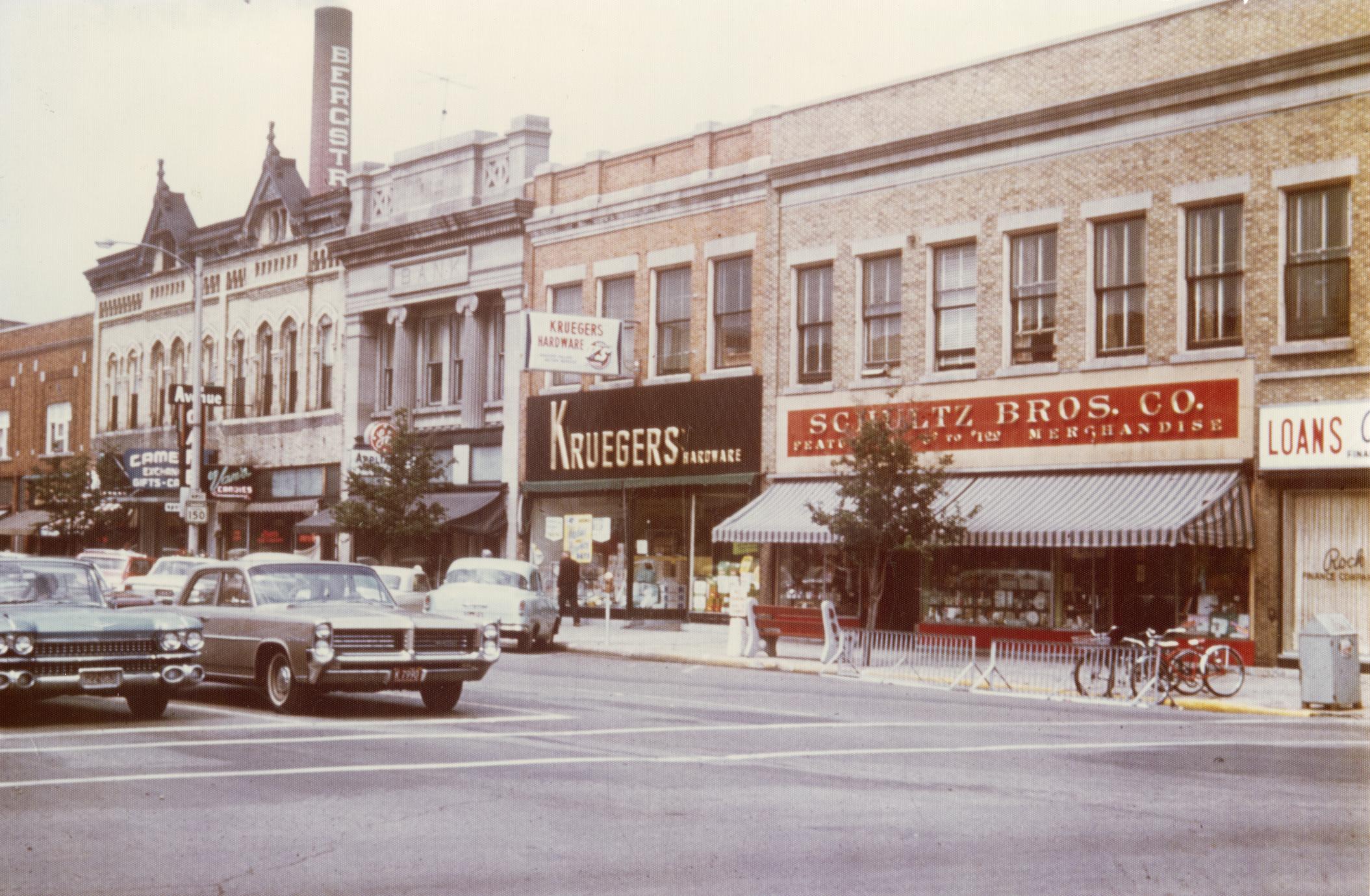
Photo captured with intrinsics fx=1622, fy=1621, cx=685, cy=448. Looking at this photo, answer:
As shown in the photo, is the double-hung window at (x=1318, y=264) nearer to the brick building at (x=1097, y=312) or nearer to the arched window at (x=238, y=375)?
the brick building at (x=1097, y=312)

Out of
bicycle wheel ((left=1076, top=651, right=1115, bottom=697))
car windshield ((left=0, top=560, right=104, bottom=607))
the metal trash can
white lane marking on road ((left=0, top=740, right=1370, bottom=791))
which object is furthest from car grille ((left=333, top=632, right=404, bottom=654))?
the metal trash can

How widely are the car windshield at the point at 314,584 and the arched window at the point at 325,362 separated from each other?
30.7 m

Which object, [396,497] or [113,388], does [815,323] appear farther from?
[113,388]

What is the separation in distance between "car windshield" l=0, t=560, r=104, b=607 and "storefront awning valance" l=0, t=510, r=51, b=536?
1659 inches

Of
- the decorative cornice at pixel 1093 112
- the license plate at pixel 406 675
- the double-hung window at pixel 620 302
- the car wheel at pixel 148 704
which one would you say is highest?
the decorative cornice at pixel 1093 112

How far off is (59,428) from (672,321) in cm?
3534

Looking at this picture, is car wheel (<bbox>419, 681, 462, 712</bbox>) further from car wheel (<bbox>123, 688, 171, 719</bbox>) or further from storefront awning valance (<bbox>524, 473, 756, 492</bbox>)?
storefront awning valance (<bbox>524, 473, 756, 492</bbox>)

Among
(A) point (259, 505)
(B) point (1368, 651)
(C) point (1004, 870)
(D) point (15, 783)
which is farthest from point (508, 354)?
(C) point (1004, 870)

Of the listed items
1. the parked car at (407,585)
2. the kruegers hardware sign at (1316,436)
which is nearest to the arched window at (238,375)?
the parked car at (407,585)

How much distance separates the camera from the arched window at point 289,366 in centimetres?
4947

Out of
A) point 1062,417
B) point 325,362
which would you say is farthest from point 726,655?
point 325,362

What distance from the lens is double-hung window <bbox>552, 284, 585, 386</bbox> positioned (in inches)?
1550

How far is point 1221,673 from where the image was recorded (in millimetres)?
22062

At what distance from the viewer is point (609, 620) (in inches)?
1486
